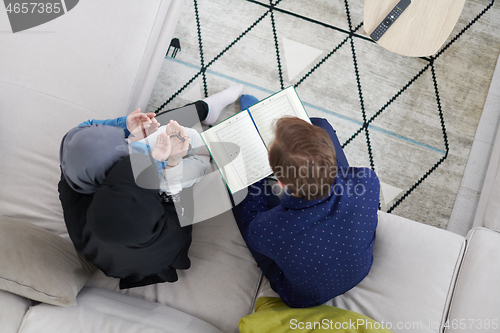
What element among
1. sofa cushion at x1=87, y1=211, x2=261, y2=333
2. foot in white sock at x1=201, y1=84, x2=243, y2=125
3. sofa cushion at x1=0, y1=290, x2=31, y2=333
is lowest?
sofa cushion at x1=87, y1=211, x2=261, y2=333

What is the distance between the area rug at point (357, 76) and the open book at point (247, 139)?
0.56 m

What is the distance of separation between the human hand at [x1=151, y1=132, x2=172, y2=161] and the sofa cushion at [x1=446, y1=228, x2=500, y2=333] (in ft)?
3.83

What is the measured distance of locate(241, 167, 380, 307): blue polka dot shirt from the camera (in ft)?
3.25

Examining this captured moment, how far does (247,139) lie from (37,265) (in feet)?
2.76

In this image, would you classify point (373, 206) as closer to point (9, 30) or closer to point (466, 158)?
point (466, 158)

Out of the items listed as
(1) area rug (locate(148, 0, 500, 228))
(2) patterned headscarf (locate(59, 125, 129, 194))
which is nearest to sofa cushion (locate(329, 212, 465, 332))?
(1) area rug (locate(148, 0, 500, 228))

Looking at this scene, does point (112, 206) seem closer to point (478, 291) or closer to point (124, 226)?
point (124, 226)

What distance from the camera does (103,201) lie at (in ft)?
2.85

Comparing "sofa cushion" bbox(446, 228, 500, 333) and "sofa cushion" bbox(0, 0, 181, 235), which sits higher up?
"sofa cushion" bbox(0, 0, 181, 235)

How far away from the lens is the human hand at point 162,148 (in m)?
1.07

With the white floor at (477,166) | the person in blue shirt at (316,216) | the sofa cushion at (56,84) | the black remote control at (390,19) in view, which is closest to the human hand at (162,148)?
the person in blue shirt at (316,216)

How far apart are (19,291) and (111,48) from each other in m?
1.00

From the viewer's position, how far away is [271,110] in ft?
4.17

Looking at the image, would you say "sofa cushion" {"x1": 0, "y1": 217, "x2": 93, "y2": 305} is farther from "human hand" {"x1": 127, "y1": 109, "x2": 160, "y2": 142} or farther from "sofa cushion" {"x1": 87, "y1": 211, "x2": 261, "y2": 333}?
"human hand" {"x1": 127, "y1": 109, "x2": 160, "y2": 142}
